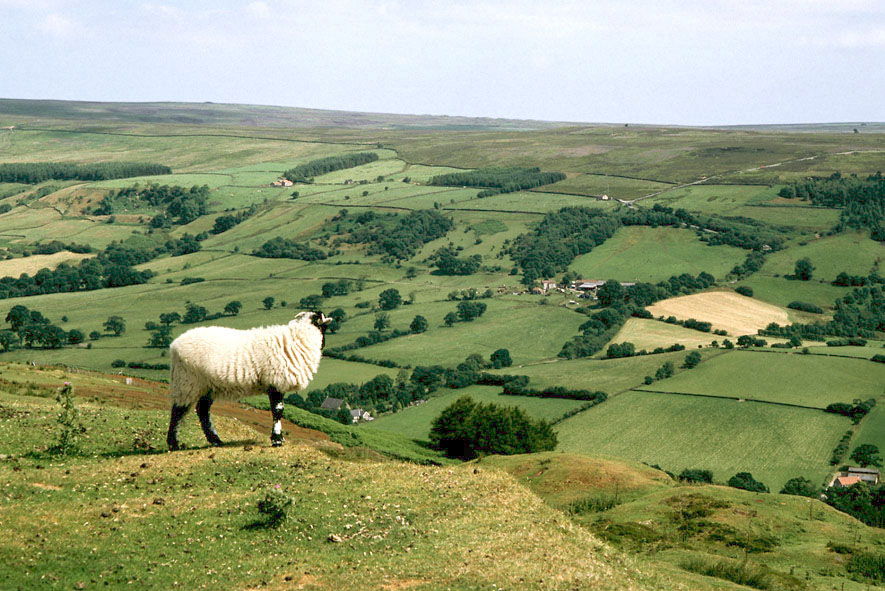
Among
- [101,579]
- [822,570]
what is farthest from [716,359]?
[101,579]

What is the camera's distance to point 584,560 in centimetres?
1905

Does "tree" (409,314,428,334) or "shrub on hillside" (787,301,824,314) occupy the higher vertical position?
"shrub on hillside" (787,301,824,314)

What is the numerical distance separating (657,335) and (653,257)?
172 ft

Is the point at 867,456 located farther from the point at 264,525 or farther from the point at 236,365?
the point at 264,525

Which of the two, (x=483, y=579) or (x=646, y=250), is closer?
(x=483, y=579)

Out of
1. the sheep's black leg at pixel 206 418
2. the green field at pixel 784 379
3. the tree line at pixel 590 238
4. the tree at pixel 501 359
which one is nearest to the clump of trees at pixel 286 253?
the tree line at pixel 590 238

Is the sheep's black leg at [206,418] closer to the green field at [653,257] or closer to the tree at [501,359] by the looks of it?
the tree at [501,359]

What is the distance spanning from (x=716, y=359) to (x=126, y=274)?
430ft

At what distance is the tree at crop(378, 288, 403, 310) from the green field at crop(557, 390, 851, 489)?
65.2m

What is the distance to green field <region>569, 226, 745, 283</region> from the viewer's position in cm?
16900

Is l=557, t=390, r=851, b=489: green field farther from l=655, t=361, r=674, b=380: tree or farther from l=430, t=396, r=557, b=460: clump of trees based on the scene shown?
l=430, t=396, r=557, b=460: clump of trees

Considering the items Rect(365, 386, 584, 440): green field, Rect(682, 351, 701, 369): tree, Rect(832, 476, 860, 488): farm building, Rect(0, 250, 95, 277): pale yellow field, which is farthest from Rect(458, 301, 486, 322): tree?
Rect(0, 250, 95, 277): pale yellow field

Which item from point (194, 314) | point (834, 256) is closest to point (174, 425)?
point (194, 314)

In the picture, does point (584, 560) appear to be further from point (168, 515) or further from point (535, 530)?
point (168, 515)
